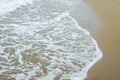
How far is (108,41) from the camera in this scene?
6270 mm

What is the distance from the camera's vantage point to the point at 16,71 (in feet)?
15.4

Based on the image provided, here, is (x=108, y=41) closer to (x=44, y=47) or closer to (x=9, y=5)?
(x=44, y=47)

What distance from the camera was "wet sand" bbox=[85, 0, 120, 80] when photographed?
4.75m

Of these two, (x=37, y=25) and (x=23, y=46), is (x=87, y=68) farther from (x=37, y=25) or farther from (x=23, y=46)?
(x=37, y=25)

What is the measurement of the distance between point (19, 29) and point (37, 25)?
0.61m

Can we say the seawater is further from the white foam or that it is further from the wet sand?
the white foam

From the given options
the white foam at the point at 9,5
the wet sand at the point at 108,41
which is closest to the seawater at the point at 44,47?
the wet sand at the point at 108,41

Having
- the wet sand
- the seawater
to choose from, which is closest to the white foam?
the seawater

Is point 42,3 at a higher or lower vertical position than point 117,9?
higher

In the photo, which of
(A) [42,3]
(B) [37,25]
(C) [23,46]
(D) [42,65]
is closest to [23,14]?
(B) [37,25]

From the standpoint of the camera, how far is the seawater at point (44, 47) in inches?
186

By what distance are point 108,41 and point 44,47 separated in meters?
1.57

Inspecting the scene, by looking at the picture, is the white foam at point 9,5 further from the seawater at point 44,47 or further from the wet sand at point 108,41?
the wet sand at point 108,41

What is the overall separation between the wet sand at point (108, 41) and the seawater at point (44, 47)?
163 mm
